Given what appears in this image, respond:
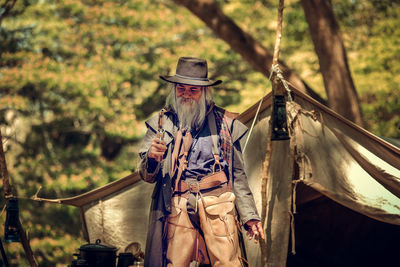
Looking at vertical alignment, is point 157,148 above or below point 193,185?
above

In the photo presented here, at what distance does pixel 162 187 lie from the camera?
362 cm

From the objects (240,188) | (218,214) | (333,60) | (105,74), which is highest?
(105,74)


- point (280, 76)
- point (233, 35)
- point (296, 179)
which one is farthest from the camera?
point (233, 35)

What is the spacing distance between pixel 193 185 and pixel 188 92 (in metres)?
0.60

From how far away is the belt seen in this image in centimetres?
357

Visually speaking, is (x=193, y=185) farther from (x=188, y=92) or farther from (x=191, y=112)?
(x=188, y=92)

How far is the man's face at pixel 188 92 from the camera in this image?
3.64 meters

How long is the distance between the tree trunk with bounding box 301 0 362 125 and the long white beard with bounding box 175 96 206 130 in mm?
4692

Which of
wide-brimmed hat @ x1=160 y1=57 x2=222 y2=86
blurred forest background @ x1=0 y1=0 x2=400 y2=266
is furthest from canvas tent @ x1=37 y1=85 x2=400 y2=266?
blurred forest background @ x1=0 y1=0 x2=400 y2=266

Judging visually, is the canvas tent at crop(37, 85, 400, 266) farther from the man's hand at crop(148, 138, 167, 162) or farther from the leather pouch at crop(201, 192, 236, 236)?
the man's hand at crop(148, 138, 167, 162)

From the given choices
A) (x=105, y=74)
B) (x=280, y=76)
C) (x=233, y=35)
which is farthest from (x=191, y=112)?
(x=105, y=74)

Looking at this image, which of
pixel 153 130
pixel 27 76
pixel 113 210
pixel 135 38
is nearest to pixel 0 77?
pixel 27 76

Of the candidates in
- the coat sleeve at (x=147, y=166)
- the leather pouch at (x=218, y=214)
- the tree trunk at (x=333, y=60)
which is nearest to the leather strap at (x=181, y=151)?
the coat sleeve at (x=147, y=166)

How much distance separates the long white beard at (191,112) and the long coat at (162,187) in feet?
0.24
